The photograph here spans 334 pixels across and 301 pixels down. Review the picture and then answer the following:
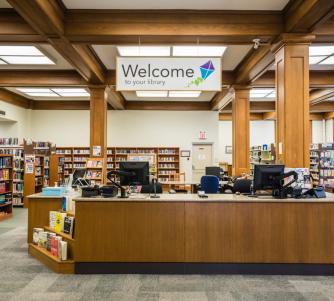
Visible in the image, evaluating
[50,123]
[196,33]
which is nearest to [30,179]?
[50,123]

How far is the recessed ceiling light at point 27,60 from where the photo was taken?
7.66m

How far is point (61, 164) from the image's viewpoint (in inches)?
512

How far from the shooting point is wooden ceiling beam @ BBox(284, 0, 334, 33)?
4.41 metres

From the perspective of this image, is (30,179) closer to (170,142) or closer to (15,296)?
(170,142)

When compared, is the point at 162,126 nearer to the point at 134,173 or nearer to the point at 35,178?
the point at 35,178

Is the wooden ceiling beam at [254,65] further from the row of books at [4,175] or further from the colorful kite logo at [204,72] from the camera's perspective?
the row of books at [4,175]

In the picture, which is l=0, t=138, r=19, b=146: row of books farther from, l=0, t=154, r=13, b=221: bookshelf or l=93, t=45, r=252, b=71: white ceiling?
l=93, t=45, r=252, b=71: white ceiling

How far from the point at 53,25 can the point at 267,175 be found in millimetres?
3891

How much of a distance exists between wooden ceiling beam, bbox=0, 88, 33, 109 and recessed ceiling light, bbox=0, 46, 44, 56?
4413mm

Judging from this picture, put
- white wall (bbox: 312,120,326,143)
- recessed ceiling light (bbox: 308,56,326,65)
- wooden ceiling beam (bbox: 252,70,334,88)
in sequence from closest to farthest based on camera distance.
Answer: recessed ceiling light (bbox: 308,56,326,65), wooden ceiling beam (bbox: 252,70,334,88), white wall (bbox: 312,120,326,143)

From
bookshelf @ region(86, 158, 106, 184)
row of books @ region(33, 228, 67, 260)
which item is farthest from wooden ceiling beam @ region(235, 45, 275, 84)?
row of books @ region(33, 228, 67, 260)

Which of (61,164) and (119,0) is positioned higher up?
(119,0)

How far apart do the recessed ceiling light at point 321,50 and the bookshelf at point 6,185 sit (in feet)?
25.7

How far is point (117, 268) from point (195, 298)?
120cm
